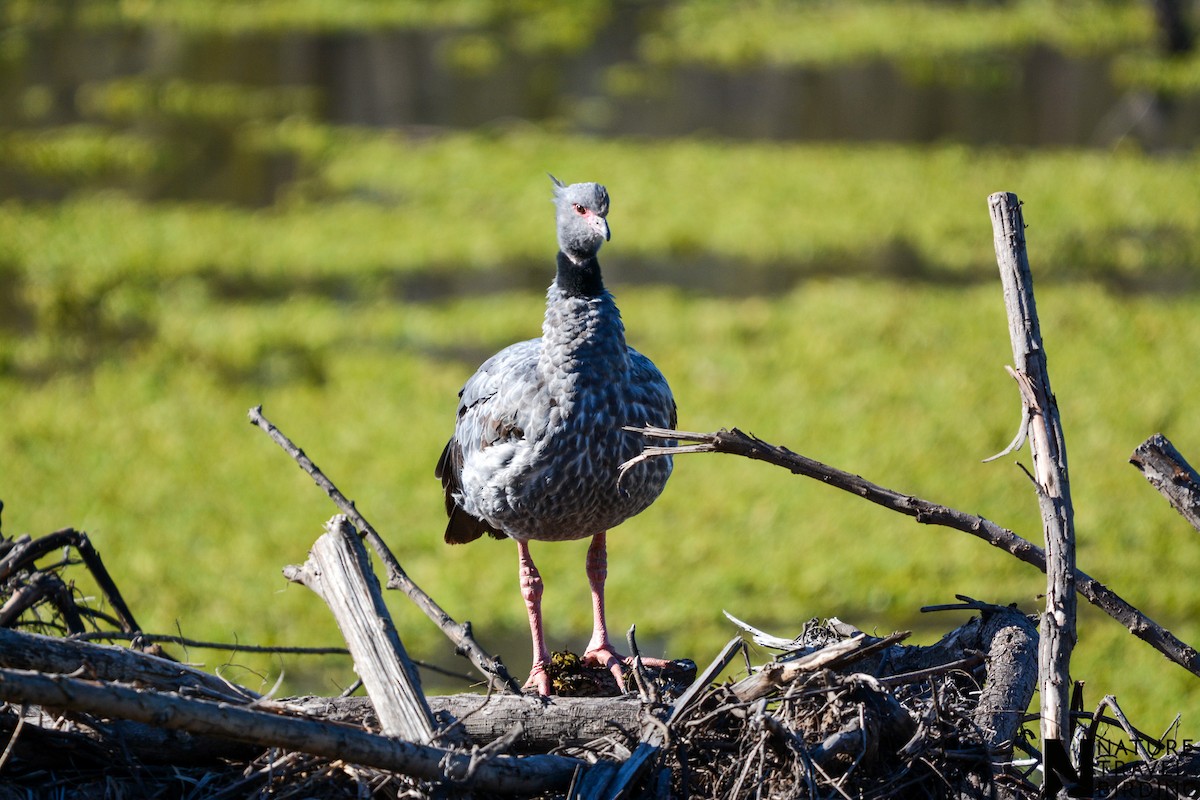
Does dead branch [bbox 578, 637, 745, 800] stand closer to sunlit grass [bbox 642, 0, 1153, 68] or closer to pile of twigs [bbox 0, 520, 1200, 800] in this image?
pile of twigs [bbox 0, 520, 1200, 800]

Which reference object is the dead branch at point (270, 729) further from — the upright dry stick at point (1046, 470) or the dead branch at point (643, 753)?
the upright dry stick at point (1046, 470)

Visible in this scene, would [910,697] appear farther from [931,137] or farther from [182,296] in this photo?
[931,137]

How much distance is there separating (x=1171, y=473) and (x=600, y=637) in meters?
1.42

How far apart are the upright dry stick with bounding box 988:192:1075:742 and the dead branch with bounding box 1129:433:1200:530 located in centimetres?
28

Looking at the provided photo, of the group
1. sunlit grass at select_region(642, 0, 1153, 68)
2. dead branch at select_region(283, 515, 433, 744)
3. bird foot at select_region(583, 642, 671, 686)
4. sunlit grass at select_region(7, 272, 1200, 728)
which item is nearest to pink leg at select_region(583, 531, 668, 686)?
bird foot at select_region(583, 642, 671, 686)

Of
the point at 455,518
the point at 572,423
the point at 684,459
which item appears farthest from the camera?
the point at 684,459

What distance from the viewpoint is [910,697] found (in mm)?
2877

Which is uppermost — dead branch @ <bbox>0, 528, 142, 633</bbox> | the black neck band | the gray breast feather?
the black neck band

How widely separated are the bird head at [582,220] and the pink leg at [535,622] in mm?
816

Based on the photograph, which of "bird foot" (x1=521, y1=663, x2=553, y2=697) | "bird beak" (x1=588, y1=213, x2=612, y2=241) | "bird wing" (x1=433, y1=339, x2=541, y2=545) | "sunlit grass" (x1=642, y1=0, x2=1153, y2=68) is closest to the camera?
"bird foot" (x1=521, y1=663, x2=553, y2=697)

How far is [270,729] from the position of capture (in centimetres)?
233

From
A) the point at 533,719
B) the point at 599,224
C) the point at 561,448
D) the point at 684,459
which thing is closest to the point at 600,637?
the point at 561,448

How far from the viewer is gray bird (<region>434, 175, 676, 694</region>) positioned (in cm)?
341

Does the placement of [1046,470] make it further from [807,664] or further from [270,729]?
[270,729]
